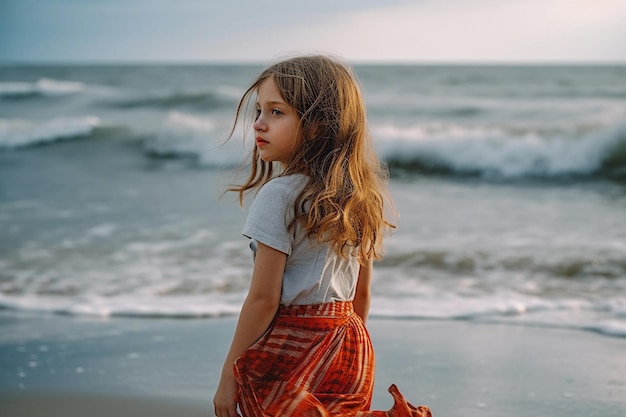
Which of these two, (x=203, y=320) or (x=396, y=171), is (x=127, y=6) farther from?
(x=203, y=320)

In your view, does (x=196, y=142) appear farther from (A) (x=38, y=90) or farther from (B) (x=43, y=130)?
(A) (x=38, y=90)

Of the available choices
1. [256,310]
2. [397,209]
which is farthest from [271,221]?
[397,209]

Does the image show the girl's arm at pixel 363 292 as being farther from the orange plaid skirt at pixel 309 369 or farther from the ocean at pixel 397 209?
the ocean at pixel 397 209

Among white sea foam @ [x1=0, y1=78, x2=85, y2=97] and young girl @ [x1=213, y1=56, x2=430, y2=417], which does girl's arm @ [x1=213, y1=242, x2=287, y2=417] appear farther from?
Result: white sea foam @ [x1=0, y1=78, x2=85, y2=97]

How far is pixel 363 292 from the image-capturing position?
6.95 feet

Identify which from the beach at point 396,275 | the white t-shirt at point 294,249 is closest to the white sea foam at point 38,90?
the beach at point 396,275

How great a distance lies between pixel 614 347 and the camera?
3719mm

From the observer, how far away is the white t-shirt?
5.80ft

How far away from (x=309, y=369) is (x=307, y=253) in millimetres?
273

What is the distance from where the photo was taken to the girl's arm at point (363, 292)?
2.09 meters

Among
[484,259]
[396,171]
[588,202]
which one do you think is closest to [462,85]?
[396,171]

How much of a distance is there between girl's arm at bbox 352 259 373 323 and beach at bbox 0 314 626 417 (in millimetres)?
983

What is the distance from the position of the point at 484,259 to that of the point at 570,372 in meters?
2.28

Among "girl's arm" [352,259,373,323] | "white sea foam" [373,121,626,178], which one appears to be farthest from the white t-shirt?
"white sea foam" [373,121,626,178]
